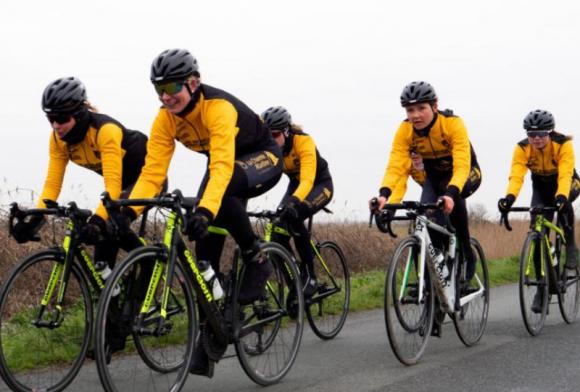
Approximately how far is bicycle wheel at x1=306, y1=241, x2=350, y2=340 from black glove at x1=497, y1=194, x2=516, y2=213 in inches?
76.9

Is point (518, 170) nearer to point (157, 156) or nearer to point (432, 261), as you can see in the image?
point (432, 261)

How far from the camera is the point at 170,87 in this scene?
5.36m

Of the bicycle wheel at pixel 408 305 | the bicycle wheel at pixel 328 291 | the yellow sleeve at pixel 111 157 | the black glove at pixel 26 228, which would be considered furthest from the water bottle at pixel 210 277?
the bicycle wheel at pixel 328 291

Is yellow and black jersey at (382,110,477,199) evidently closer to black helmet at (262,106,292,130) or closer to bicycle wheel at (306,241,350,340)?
black helmet at (262,106,292,130)

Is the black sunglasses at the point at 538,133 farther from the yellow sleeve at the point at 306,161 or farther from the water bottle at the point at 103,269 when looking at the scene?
the water bottle at the point at 103,269

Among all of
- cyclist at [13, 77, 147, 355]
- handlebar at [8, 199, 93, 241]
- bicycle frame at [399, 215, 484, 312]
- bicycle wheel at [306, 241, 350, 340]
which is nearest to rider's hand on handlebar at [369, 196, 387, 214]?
bicycle frame at [399, 215, 484, 312]

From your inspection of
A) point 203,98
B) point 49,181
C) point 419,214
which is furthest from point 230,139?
point 419,214

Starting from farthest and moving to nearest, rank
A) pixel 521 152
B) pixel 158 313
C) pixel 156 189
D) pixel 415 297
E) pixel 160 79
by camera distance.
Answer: pixel 521 152
pixel 415 297
pixel 156 189
pixel 160 79
pixel 158 313

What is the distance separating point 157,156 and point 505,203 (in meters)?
4.98

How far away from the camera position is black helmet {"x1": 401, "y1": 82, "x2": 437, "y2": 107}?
7.46 m

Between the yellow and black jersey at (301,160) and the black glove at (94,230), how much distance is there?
122 inches

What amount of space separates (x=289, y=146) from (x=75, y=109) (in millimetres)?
3266

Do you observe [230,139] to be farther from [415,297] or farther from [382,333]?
[382,333]

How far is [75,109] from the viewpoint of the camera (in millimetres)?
6012
